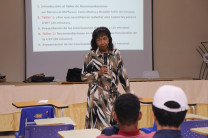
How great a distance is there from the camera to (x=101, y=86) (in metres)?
3.16

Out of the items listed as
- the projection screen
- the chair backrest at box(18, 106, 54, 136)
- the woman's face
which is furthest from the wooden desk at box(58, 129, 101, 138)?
the projection screen

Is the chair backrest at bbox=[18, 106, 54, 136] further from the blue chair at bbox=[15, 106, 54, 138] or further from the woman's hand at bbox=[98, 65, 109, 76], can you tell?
the woman's hand at bbox=[98, 65, 109, 76]

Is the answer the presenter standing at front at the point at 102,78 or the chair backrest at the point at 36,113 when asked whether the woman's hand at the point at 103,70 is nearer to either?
the presenter standing at front at the point at 102,78

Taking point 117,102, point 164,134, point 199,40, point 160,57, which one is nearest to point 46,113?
point 117,102

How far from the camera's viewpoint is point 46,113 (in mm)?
3539

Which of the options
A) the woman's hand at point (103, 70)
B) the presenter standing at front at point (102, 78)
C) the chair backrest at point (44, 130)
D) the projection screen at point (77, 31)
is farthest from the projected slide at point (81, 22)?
the chair backrest at point (44, 130)

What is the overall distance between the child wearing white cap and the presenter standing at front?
158 cm

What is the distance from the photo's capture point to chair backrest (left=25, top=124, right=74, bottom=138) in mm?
2730

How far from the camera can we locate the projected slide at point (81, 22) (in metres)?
7.02

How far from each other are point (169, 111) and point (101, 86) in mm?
1690

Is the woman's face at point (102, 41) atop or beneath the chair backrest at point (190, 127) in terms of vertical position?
atop

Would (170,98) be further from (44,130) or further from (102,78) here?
(102,78)

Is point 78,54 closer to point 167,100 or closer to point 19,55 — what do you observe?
point 19,55

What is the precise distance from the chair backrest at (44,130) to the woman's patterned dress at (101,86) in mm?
467
